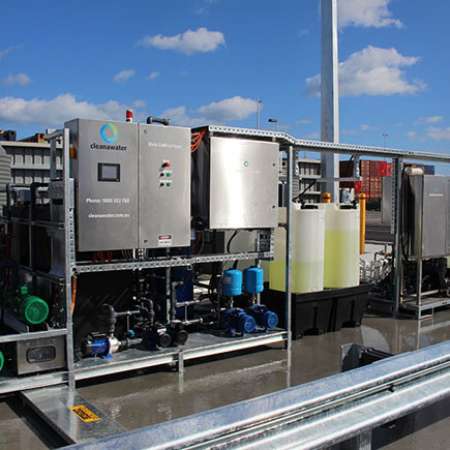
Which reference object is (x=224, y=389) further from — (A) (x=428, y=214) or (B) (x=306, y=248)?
(A) (x=428, y=214)

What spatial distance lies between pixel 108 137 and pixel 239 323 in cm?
226

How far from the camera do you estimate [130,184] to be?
4551 mm

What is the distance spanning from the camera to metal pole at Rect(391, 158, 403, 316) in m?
7.31

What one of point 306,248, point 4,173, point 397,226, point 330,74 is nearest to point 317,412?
point 306,248

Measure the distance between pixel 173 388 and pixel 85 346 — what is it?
0.83 metres

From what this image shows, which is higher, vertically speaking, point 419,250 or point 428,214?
point 428,214

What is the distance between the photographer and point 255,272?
18.1 ft

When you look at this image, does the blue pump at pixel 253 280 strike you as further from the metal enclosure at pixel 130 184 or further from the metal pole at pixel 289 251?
the metal enclosure at pixel 130 184

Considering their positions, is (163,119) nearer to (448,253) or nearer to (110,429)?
(110,429)

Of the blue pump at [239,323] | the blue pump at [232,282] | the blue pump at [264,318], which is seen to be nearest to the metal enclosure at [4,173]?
the blue pump at [232,282]

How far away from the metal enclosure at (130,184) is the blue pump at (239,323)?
1010mm

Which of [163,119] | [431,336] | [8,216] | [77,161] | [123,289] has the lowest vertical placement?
[431,336]

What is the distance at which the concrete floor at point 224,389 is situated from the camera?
3.48 m

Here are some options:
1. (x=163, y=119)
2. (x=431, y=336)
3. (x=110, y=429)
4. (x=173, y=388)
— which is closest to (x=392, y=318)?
(x=431, y=336)
